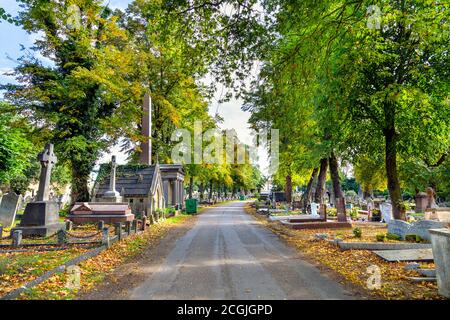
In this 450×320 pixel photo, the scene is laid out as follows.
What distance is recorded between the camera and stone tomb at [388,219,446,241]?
10.5 m

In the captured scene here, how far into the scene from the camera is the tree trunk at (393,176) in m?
13.9

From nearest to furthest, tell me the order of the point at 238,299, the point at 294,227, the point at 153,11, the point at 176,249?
the point at 238,299
the point at 153,11
the point at 176,249
the point at 294,227

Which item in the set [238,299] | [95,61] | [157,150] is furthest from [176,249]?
[157,150]

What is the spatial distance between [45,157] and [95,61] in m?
8.13

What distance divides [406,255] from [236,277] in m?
5.11

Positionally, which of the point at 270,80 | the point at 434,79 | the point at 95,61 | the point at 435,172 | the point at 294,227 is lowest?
the point at 294,227

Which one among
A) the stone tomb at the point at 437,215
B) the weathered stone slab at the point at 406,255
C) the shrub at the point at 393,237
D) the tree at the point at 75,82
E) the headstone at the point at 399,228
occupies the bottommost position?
the weathered stone slab at the point at 406,255

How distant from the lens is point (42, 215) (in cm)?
1302

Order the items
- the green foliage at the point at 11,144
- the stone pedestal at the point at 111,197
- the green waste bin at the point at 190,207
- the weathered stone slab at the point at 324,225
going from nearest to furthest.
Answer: the weathered stone slab at the point at 324,225
the green foliage at the point at 11,144
the stone pedestal at the point at 111,197
the green waste bin at the point at 190,207

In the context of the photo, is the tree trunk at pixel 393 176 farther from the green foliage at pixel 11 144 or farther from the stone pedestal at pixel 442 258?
the green foliage at pixel 11 144

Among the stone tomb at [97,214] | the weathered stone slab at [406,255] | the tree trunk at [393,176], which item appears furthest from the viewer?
the stone tomb at [97,214]

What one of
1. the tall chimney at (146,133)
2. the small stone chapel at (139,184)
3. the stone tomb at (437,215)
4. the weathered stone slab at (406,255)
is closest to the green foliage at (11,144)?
the small stone chapel at (139,184)
